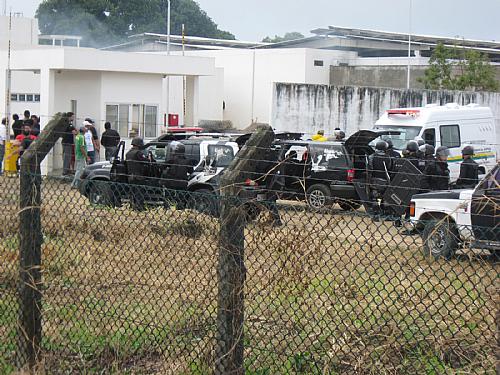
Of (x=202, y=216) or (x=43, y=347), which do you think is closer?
(x=202, y=216)

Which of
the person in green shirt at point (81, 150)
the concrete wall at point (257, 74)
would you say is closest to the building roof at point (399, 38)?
the concrete wall at point (257, 74)

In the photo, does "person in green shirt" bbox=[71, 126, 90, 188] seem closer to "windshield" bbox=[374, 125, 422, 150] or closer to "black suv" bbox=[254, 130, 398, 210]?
"black suv" bbox=[254, 130, 398, 210]

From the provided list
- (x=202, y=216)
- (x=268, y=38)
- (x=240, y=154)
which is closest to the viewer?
(x=240, y=154)

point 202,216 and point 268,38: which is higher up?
point 268,38

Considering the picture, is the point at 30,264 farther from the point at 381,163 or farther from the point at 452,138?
the point at 452,138

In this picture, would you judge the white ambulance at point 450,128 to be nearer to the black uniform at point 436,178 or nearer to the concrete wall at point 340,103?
the black uniform at point 436,178

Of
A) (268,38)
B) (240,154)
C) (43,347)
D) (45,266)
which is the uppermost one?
(268,38)

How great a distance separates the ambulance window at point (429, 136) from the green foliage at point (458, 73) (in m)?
18.1

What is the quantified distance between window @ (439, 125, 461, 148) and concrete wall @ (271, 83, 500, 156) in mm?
7904

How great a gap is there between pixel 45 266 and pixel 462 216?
6498 mm

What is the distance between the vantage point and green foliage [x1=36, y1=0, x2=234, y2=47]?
8306cm

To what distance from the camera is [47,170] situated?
2564 centimetres

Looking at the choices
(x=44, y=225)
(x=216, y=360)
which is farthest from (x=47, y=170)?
(x=216, y=360)

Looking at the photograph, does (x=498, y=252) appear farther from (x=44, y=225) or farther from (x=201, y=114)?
(x=201, y=114)
